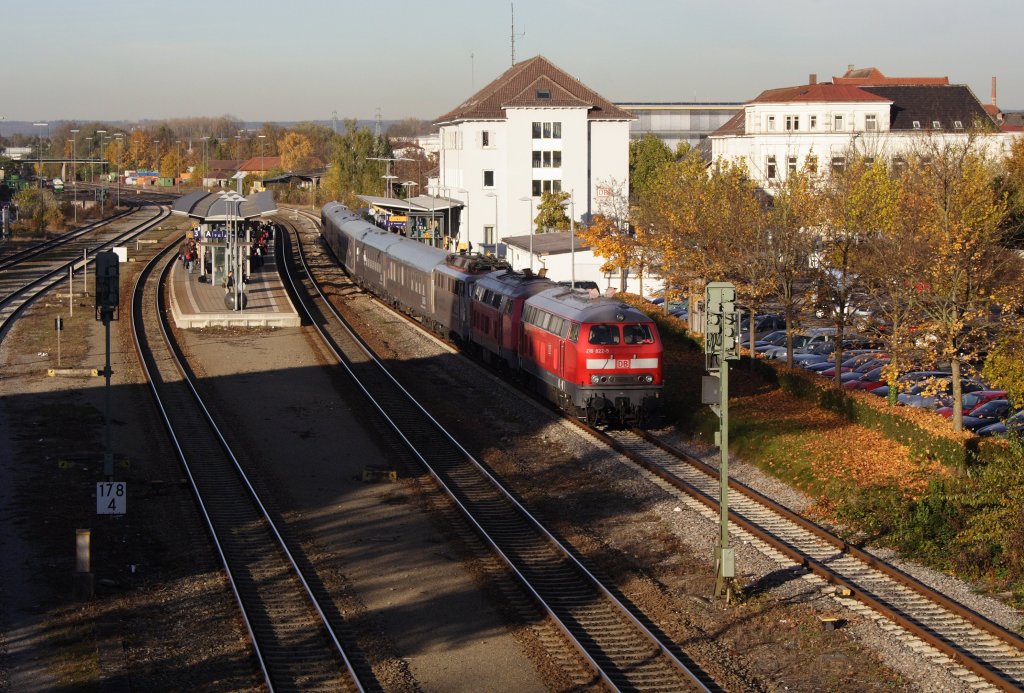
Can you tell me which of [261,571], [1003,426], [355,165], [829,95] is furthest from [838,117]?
[261,571]

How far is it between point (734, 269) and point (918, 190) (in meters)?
7.94

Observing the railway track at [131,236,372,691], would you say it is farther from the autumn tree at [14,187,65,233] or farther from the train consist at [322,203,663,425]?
the autumn tree at [14,187,65,233]

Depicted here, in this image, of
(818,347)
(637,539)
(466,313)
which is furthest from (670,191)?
(637,539)

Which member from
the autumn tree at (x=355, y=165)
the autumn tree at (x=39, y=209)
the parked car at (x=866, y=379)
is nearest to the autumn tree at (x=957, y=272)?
the parked car at (x=866, y=379)

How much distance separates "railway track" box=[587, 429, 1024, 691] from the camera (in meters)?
16.9

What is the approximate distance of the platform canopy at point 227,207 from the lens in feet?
187

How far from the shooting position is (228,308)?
179 feet

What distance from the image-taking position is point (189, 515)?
24.5 metres

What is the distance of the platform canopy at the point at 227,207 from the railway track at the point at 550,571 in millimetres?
22840

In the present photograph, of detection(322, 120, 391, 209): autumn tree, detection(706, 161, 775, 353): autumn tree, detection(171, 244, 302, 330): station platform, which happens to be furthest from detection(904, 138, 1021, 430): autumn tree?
detection(322, 120, 391, 209): autumn tree

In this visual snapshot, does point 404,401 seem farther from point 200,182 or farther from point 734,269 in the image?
point 200,182

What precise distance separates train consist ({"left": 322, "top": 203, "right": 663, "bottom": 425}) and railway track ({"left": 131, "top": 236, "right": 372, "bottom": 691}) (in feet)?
29.6

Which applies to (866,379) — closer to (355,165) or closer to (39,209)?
(39,209)

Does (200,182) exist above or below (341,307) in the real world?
above
